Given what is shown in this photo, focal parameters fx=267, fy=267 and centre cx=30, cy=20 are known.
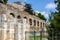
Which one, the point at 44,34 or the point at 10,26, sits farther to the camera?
the point at 44,34

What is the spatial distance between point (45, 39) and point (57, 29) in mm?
2726

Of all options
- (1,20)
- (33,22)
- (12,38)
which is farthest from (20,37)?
(33,22)

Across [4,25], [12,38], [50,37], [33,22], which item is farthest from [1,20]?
[33,22]

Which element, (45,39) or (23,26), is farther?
(45,39)

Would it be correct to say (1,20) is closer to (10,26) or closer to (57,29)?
(10,26)

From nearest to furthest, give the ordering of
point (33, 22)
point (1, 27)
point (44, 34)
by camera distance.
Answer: point (1, 27)
point (44, 34)
point (33, 22)

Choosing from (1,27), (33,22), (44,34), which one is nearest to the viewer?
(1,27)

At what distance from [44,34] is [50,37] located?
1.46 m

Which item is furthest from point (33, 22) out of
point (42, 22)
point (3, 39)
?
point (3, 39)

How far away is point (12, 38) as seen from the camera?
827 inches

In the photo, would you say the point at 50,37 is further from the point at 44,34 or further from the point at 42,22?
the point at 42,22

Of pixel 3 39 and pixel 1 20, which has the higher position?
pixel 1 20

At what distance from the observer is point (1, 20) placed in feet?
66.6

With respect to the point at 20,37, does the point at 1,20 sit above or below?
above
